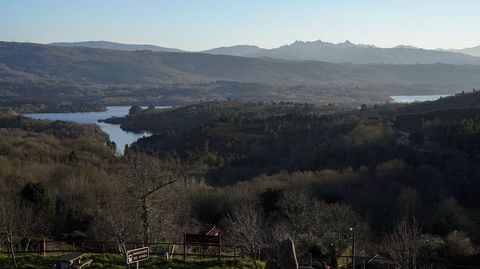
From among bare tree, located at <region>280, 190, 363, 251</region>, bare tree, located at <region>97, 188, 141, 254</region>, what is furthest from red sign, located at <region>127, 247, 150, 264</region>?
bare tree, located at <region>280, 190, 363, 251</region>

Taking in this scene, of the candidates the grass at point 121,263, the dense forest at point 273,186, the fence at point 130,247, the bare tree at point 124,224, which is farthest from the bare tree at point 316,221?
the grass at point 121,263

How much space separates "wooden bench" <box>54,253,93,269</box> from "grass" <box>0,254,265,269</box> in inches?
12.4

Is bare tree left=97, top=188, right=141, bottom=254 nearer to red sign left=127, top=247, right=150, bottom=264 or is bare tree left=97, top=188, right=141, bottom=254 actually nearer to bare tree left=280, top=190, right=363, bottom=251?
red sign left=127, top=247, right=150, bottom=264

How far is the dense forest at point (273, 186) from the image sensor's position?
80.7 feet

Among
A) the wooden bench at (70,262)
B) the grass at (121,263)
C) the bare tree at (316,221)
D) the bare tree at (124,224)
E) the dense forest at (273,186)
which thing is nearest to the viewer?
the wooden bench at (70,262)

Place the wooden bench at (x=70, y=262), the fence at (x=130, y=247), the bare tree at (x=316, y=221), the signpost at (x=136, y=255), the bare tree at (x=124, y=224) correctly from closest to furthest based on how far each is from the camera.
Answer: the signpost at (x=136, y=255)
the wooden bench at (x=70, y=262)
the bare tree at (x=124, y=224)
the fence at (x=130, y=247)
the bare tree at (x=316, y=221)

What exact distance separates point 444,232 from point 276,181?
19.0 metres

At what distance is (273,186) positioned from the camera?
4731 cm

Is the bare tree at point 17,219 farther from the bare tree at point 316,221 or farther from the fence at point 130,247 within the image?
the bare tree at point 316,221

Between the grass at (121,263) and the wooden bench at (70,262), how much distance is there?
316 millimetres

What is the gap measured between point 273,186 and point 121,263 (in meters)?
29.7

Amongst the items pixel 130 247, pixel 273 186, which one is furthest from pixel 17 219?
pixel 273 186

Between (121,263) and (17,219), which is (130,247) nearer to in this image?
(121,263)

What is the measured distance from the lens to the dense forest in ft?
80.7
